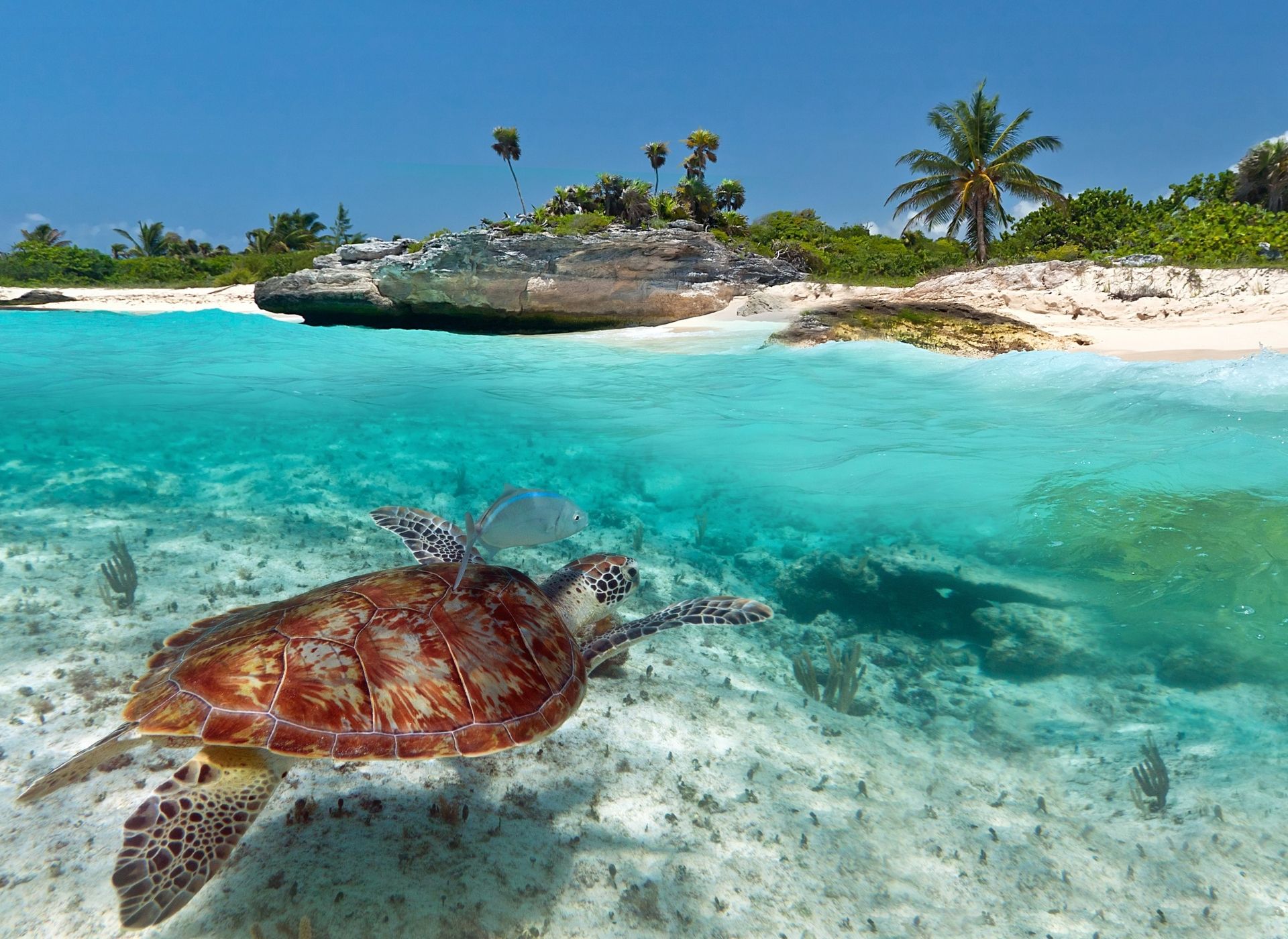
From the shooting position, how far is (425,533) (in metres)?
4.12

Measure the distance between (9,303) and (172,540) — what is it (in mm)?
31844

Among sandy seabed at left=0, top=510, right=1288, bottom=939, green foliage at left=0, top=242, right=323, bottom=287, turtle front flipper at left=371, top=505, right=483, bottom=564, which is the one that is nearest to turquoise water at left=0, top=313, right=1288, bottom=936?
sandy seabed at left=0, top=510, right=1288, bottom=939

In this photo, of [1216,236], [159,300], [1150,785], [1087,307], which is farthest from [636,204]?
[1150,785]

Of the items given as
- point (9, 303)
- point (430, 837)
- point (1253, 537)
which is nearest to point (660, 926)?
point (430, 837)

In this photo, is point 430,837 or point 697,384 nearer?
point 430,837

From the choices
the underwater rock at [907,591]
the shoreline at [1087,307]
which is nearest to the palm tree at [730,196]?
the shoreline at [1087,307]

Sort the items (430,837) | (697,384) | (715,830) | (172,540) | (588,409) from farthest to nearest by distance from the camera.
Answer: (697,384) → (588,409) → (172,540) → (715,830) → (430,837)

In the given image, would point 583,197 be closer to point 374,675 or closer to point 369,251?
point 369,251

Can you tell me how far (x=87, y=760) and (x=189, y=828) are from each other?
48 centimetres

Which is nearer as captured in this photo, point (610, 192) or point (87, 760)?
point (87, 760)

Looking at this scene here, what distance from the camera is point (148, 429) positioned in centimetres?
913

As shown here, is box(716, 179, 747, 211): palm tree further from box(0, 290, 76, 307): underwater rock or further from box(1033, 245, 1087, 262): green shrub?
box(0, 290, 76, 307): underwater rock

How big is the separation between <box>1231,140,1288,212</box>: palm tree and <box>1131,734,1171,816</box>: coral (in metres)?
34.6

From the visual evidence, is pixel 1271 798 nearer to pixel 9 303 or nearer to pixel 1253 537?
pixel 1253 537
